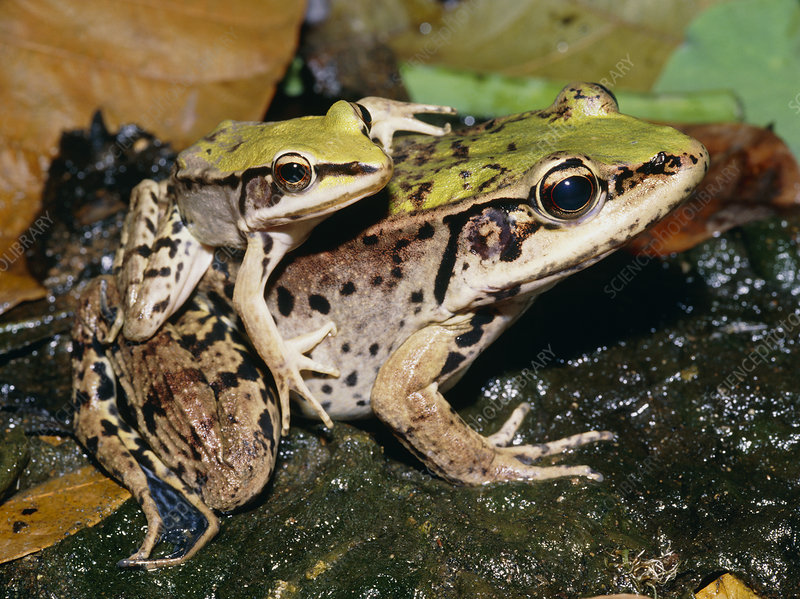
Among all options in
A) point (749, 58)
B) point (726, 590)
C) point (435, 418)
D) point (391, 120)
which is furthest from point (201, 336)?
point (749, 58)

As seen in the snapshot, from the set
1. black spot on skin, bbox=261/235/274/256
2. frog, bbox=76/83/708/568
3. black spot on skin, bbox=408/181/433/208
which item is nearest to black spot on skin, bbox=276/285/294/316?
frog, bbox=76/83/708/568

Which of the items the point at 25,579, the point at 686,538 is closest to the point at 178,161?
the point at 25,579

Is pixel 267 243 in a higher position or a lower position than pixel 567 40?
lower

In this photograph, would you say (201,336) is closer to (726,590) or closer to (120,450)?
(120,450)

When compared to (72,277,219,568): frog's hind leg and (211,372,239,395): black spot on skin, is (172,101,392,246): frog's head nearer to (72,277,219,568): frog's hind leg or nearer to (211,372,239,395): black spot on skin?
(211,372,239,395): black spot on skin

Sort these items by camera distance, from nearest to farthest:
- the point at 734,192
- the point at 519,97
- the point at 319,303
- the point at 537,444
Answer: the point at 319,303, the point at 537,444, the point at 734,192, the point at 519,97

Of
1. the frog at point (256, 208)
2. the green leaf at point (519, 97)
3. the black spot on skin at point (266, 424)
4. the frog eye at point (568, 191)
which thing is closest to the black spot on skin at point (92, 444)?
the frog at point (256, 208)

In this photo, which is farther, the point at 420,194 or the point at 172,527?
the point at 172,527
